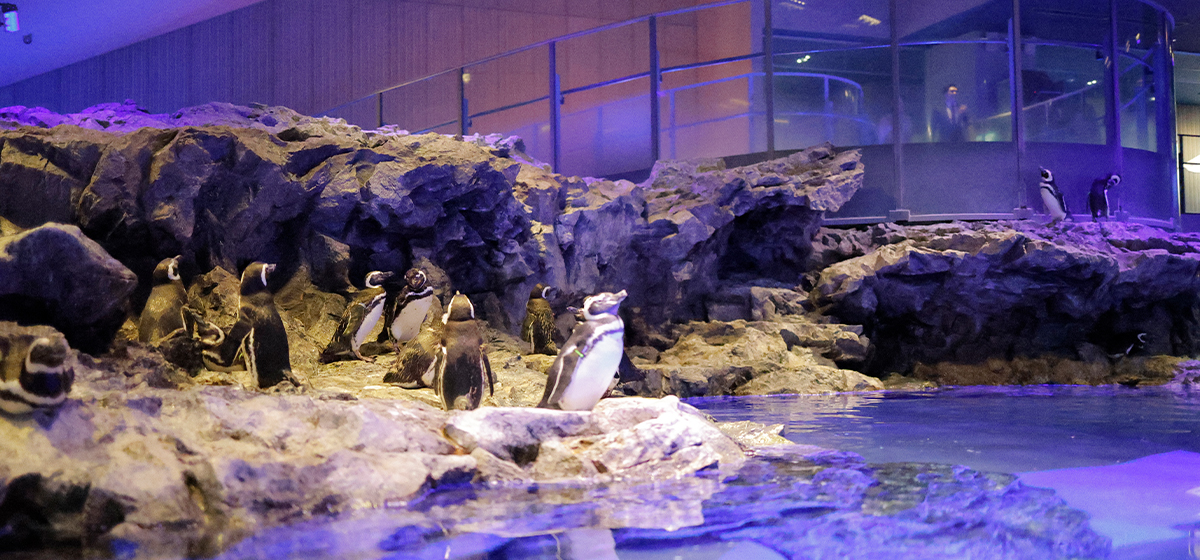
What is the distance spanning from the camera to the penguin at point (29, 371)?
2.57 metres

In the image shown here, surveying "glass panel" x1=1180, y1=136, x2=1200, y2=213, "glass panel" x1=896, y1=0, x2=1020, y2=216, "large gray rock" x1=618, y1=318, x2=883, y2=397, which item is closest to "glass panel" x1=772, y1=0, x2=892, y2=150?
"glass panel" x1=896, y1=0, x2=1020, y2=216

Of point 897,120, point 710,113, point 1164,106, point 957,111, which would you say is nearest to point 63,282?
point 710,113

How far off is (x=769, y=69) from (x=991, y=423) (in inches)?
228

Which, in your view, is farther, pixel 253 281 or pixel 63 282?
pixel 253 281

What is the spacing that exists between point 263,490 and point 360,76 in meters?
12.6

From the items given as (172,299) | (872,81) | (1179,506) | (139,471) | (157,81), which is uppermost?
(157,81)

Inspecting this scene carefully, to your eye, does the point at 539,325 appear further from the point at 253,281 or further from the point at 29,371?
the point at 29,371

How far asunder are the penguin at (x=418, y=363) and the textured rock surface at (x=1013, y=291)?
5058 mm

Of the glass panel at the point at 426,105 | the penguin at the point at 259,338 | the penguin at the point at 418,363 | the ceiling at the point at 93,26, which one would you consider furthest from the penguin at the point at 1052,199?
the penguin at the point at 259,338

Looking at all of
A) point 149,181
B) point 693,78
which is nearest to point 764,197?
point 693,78

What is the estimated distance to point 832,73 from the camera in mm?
9570

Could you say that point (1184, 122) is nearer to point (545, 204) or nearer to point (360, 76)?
point (545, 204)

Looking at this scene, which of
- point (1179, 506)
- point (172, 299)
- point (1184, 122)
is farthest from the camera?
point (1184, 122)

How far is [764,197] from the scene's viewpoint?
29.1 feet
